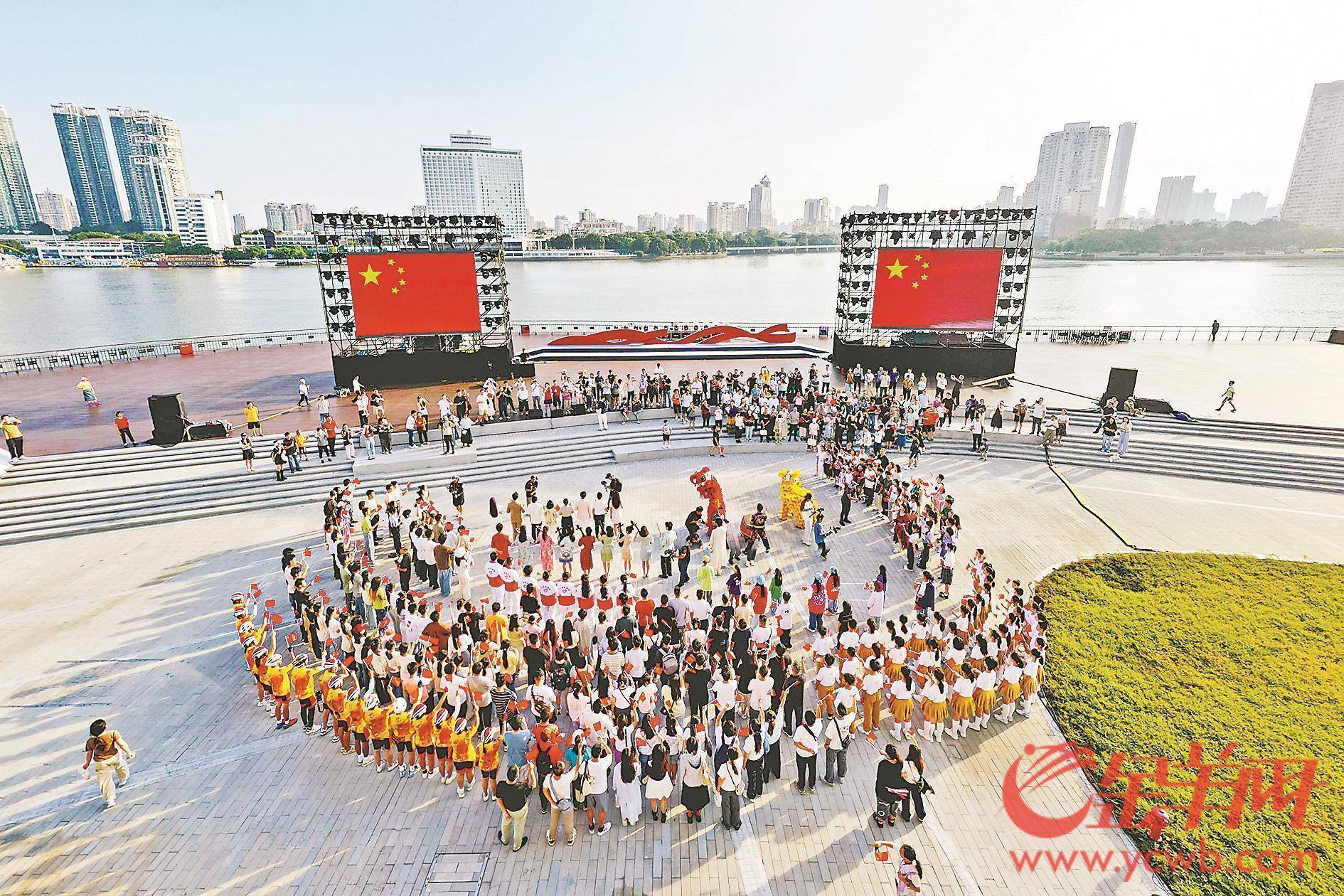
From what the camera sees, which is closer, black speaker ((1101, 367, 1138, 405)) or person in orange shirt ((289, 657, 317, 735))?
person in orange shirt ((289, 657, 317, 735))

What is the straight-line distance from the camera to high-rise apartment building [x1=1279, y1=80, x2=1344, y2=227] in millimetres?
122188

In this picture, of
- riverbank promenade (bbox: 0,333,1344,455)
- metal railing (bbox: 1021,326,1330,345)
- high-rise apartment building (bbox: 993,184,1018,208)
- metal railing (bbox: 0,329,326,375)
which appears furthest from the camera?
high-rise apartment building (bbox: 993,184,1018,208)

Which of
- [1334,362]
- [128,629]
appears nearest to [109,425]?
[128,629]

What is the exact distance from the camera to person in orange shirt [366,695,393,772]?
7934mm

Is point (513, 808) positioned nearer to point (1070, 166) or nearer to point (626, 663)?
point (626, 663)

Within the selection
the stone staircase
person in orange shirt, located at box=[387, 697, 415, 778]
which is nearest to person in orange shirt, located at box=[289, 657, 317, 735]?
person in orange shirt, located at box=[387, 697, 415, 778]

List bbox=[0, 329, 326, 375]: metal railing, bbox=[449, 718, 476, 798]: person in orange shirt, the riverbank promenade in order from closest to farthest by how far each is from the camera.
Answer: bbox=[449, 718, 476, 798]: person in orange shirt
the riverbank promenade
bbox=[0, 329, 326, 375]: metal railing

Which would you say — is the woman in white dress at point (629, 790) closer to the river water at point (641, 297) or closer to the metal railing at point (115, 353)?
the metal railing at point (115, 353)

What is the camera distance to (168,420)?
18.3 meters

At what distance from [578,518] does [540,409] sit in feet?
31.6

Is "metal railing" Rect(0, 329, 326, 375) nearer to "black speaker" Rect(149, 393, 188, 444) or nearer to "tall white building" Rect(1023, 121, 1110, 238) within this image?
"black speaker" Rect(149, 393, 188, 444)

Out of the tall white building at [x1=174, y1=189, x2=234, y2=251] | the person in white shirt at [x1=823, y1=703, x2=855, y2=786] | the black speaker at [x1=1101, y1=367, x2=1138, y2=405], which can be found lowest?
the person in white shirt at [x1=823, y1=703, x2=855, y2=786]

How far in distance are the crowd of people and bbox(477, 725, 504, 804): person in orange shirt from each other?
1.9 inches

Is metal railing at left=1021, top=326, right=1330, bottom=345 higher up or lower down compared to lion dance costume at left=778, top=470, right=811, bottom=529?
higher up
